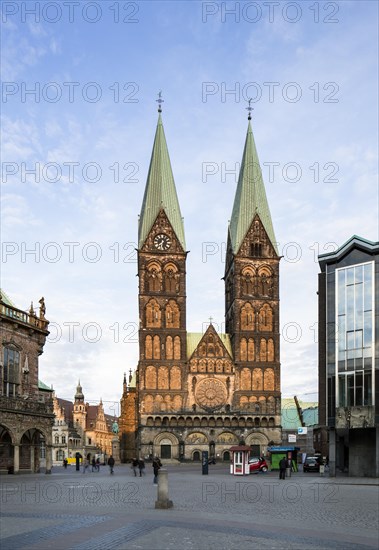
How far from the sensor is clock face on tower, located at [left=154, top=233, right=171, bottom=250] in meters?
106

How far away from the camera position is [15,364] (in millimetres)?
50469

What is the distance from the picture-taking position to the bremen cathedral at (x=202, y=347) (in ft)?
328

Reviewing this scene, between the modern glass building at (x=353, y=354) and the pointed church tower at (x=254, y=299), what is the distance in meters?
51.3

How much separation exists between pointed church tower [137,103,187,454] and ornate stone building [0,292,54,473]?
46.1 metres

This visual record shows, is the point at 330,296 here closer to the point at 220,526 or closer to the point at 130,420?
the point at 220,526

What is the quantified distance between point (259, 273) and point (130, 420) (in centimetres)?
3859

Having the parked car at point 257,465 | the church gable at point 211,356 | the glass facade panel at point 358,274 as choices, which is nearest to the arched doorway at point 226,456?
the church gable at point 211,356

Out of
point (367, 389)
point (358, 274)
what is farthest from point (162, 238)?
point (367, 389)

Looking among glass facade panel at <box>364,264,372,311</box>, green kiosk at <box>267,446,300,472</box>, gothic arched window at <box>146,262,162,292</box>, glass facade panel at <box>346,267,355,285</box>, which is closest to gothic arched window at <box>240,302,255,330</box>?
gothic arched window at <box>146,262,162,292</box>

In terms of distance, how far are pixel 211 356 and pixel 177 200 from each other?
24.3 meters

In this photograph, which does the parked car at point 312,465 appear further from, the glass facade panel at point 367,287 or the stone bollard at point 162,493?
the stone bollard at point 162,493

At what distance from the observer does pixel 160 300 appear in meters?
103

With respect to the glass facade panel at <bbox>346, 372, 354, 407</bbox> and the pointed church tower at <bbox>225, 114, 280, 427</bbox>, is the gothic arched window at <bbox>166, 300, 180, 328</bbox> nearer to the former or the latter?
the pointed church tower at <bbox>225, 114, 280, 427</bbox>

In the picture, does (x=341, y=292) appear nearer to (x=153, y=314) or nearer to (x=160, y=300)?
(x=153, y=314)
